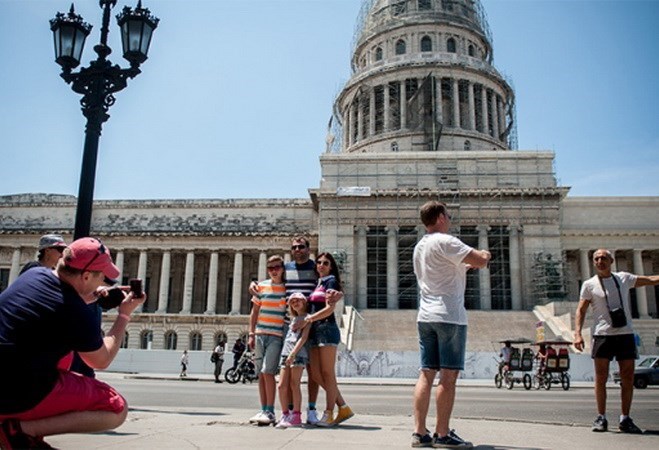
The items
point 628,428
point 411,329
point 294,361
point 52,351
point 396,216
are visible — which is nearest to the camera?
point 52,351

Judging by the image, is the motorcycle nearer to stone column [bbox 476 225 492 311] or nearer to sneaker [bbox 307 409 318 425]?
sneaker [bbox 307 409 318 425]

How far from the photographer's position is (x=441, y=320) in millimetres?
5922

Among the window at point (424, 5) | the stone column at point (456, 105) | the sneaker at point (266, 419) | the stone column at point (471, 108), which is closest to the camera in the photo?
the sneaker at point (266, 419)

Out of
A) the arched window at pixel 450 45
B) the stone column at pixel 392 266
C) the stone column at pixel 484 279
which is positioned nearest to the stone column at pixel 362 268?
the stone column at pixel 392 266

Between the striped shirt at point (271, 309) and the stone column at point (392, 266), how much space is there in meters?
36.3

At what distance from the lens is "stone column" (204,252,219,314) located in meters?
50.8

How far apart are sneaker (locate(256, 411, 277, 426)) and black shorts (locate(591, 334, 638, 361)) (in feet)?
12.9

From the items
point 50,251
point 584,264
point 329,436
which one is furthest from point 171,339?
point 329,436

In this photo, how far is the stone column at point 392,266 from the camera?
145 feet

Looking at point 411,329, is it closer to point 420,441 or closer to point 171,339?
point 171,339

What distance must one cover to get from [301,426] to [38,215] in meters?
55.8

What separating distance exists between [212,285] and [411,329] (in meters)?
19.9

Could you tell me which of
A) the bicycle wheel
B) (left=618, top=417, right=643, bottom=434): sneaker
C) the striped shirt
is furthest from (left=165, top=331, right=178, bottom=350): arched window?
(left=618, top=417, right=643, bottom=434): sneaker

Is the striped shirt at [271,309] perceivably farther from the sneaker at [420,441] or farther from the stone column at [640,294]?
the stone column at [640,294]
